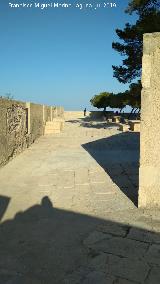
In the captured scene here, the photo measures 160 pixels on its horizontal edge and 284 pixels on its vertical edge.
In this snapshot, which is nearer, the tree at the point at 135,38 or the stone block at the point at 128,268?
Result: the stone block at the point at 128,268

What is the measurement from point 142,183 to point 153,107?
1301mm

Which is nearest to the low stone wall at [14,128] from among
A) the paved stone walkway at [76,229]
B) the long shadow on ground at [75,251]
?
the paved stone walkway at [76,229]

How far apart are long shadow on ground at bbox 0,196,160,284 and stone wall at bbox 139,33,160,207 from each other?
3.20 ft

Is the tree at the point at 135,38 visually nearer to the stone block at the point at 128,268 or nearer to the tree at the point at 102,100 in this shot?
the stone block at the point at 128,268

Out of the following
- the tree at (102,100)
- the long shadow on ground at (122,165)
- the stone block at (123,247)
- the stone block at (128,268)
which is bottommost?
the stone block at (128,268)

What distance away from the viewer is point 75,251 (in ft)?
12.7

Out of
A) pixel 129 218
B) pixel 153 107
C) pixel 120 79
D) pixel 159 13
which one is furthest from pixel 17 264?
pixel 120 79

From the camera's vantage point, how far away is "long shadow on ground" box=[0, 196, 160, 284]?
10.8 ft

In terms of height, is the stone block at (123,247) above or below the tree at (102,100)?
below

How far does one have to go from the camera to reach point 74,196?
6.21m

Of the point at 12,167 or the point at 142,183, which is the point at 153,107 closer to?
the point at 142,183

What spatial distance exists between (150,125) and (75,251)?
239 cm

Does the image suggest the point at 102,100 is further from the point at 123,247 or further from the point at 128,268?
the point at 128,268

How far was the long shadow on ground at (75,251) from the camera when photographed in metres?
3.29
